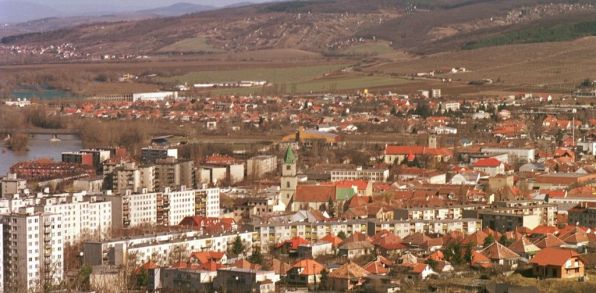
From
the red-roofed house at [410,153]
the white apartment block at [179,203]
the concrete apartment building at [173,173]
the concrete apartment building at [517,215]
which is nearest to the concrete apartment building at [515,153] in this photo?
the red-roofed house at [410,153]

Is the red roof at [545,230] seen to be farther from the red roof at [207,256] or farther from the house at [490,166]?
the house at [490,166]

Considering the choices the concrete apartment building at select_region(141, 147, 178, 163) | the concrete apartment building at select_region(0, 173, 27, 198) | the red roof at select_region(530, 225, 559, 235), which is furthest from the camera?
the concrete apartment building at select_region(141, 147, 178, 163)

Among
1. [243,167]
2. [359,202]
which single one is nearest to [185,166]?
[243,167]

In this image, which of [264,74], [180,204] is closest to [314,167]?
[180,204]

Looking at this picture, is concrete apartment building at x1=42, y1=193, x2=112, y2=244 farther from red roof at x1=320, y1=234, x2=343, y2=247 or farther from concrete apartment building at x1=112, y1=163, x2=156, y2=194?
concrete apartment building at x1=112, y1=163, x2=156, y2=194

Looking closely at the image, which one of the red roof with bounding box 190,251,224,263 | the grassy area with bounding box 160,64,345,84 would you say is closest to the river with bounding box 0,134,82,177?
the red roof with bounding box 190,251,224,263

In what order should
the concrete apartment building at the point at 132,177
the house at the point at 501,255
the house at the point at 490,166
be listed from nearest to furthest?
the house at the point at 501,255
the concrete apartment building at the point at 132,177
the house at the point at 490,166
